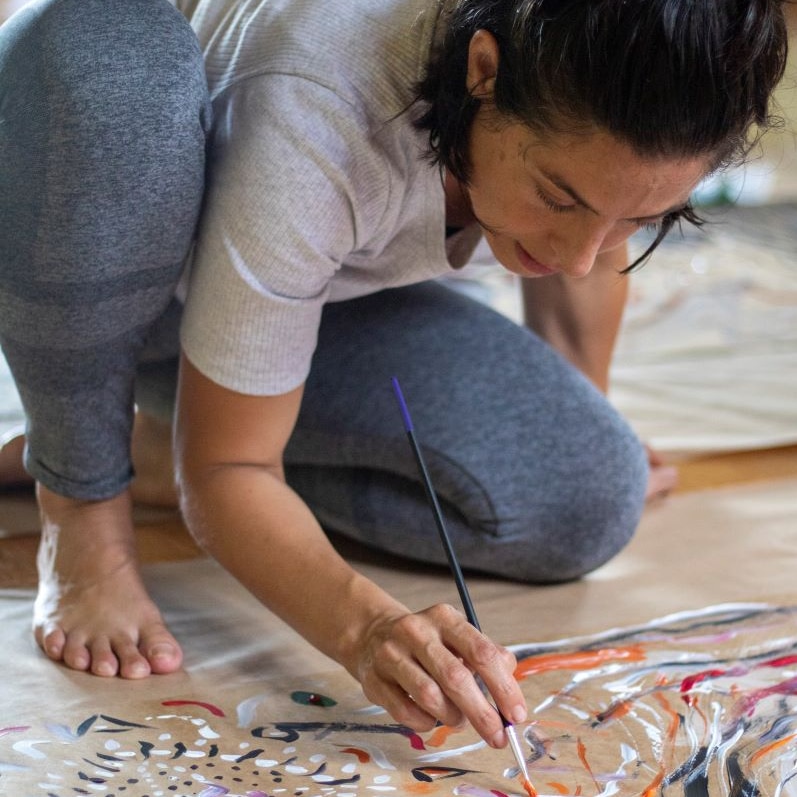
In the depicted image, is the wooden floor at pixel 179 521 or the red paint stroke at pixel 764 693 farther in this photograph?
the wooden floor at pixel 179 521

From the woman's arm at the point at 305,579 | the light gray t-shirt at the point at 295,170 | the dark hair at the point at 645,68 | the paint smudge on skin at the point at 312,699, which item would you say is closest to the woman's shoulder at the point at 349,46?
the light gray t-shirt at the point at 295,170

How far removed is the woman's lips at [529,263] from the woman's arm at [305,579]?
0.22 m

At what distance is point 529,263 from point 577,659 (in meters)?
0.34

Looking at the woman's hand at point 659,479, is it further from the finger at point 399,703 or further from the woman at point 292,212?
the finger at point 399,703

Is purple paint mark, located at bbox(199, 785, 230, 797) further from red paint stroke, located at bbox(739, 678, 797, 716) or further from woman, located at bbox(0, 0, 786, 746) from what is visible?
red paint stroke, located at bbox(739, 678, 797, 716)

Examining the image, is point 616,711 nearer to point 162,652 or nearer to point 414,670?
point 414,670

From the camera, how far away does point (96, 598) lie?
1017mm

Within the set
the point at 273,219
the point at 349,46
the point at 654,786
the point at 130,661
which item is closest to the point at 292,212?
the point at 273,219

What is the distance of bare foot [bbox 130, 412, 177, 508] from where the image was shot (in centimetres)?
132

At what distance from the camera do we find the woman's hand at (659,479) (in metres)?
1.38

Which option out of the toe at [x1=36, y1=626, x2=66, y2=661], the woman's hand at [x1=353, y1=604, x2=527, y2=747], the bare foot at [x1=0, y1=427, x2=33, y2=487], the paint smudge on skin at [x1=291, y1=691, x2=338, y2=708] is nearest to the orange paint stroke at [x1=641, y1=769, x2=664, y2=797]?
the woman's hand at [x1=353, y1=604, x2=527, y2=747]

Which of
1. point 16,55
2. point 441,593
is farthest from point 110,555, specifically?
point 16,55

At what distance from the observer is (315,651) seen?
3.31 feet

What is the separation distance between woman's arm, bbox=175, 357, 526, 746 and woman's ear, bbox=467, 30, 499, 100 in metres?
0.29
